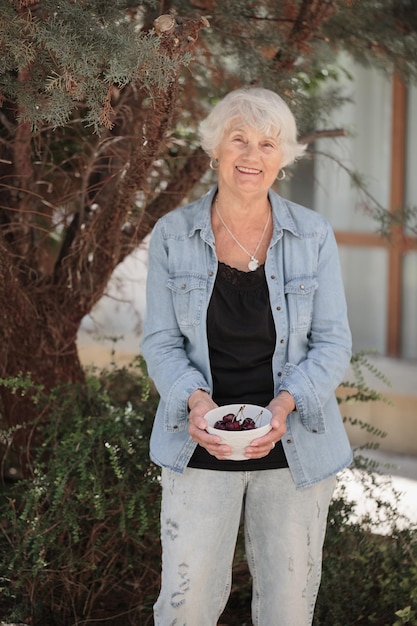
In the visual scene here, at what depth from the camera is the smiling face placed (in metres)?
2.53

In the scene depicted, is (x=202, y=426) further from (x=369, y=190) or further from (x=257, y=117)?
(x=369, y=190)

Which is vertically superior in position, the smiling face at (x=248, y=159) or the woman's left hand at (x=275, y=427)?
the smiling face at (x=248, y=159)

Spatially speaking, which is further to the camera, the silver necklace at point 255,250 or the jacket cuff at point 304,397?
the silver necklace at point 255,250

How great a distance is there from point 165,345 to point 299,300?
0.37m

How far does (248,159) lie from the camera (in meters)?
2.51

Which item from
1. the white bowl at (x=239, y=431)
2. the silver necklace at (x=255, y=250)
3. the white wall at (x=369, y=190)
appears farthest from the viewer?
the white wall at (x=369, y=190)

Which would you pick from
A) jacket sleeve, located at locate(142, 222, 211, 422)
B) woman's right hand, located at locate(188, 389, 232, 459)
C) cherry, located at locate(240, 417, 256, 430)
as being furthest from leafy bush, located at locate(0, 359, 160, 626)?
cherry, located at locate(240, 417, 256, 430)

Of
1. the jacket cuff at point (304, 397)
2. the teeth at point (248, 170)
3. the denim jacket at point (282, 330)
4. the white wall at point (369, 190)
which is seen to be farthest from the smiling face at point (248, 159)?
the white wall at point (369, 190)

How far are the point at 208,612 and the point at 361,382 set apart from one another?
48.8 inches

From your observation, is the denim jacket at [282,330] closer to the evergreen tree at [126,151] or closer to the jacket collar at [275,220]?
the jacket collar at [275,220]

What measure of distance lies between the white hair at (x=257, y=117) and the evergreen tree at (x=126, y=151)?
0.16 metres

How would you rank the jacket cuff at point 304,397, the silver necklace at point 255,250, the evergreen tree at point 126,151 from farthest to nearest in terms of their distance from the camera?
the evergreen tree at point 126,151, the silver necklace at point 255,250, the jacket cuff at point 304,397

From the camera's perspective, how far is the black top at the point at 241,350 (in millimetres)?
2496

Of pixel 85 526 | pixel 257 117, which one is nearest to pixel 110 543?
pixel 85 526
